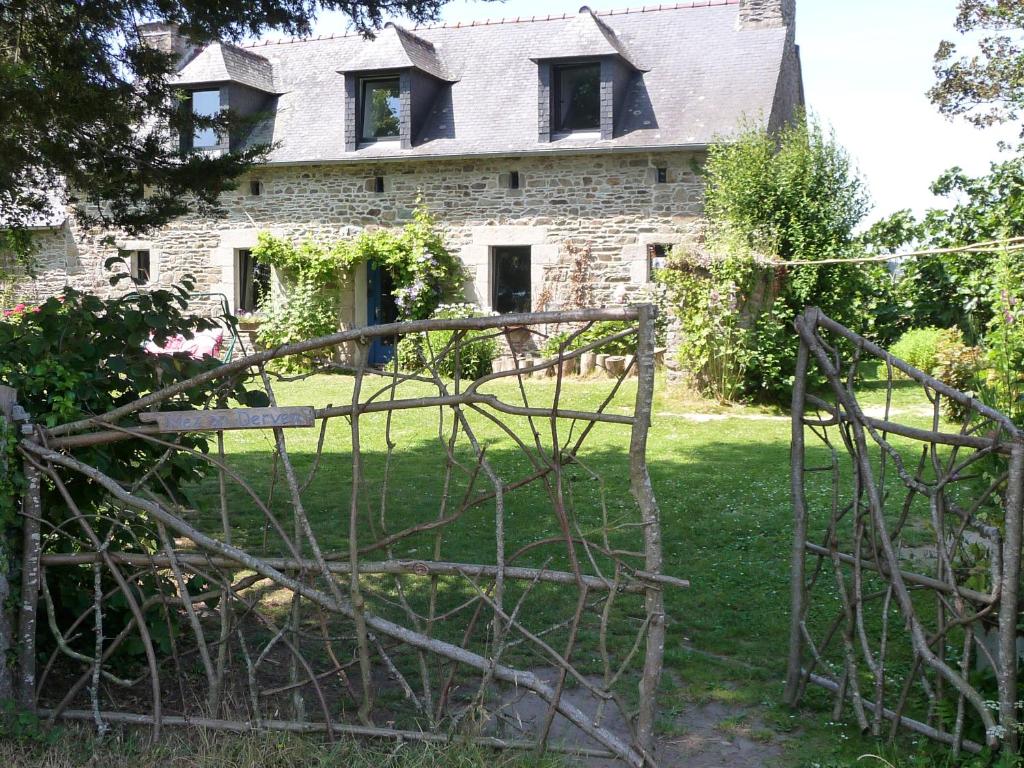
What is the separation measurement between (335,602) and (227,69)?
15191 millimetres

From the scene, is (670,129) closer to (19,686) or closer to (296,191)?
(296,191)

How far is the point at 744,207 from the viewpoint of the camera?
12.2 metres

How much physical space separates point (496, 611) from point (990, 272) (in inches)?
455

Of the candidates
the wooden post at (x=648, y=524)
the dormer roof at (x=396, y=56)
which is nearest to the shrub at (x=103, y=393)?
the wooden post at (x=648, y=524)

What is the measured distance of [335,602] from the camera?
3221mm

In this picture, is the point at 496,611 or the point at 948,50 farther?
the point at 948,50

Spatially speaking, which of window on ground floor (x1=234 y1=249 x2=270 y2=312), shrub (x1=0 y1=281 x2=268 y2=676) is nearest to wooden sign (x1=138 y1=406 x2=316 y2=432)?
shrub (x1=0 y1=281 x2=268 y2=676)

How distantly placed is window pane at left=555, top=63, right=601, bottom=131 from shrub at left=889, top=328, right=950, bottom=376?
5660 mm

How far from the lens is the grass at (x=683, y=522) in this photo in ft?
11.5

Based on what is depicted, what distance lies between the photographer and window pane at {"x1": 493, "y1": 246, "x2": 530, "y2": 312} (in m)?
16.0

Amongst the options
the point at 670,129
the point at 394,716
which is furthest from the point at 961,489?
the point at 670,129

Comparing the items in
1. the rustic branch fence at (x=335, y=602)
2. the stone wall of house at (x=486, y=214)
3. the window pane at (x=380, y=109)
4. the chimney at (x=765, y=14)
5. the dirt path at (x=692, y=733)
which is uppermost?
the chimney at (x=765, y=14)

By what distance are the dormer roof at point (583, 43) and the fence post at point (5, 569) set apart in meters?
12.9

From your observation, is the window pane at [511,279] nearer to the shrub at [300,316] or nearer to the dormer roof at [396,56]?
the shrub at [300,316]
